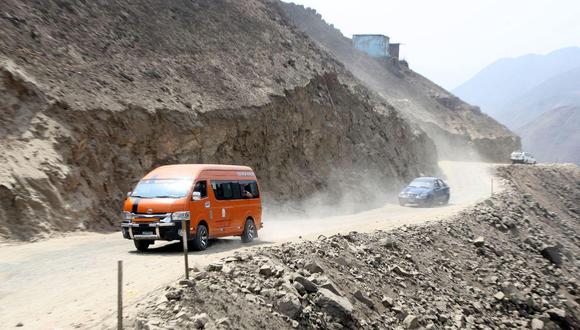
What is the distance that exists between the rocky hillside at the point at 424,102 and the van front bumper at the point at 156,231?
64.6 metres

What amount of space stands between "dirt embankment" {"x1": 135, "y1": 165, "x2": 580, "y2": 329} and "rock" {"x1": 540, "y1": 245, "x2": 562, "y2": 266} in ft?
0.16

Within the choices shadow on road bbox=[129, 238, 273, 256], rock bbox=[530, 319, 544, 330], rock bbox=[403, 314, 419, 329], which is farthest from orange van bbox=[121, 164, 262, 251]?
rock bbox=[530, 319, 544, 330]

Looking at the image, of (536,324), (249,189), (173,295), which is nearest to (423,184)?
(536,324)

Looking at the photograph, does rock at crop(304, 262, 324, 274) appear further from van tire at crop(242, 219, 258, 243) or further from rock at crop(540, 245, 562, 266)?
rock at crop(540, 245, 562, 266)

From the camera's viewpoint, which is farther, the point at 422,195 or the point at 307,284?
the point at 422,195

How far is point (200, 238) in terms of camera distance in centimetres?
1383

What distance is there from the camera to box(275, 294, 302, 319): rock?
1059cm

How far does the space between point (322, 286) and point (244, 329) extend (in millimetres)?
3056

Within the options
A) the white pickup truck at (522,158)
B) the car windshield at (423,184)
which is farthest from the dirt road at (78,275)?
the white pickup truck at (522,158)

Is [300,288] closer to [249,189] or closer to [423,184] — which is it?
Result: [249,189]

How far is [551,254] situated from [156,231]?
2052cm

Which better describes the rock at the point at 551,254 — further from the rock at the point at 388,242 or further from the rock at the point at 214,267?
the rock at the point at 214,267

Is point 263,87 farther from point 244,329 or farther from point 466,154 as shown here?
point 466,154

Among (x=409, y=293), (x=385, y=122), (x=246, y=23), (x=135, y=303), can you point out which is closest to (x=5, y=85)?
(x=135, y=303)
